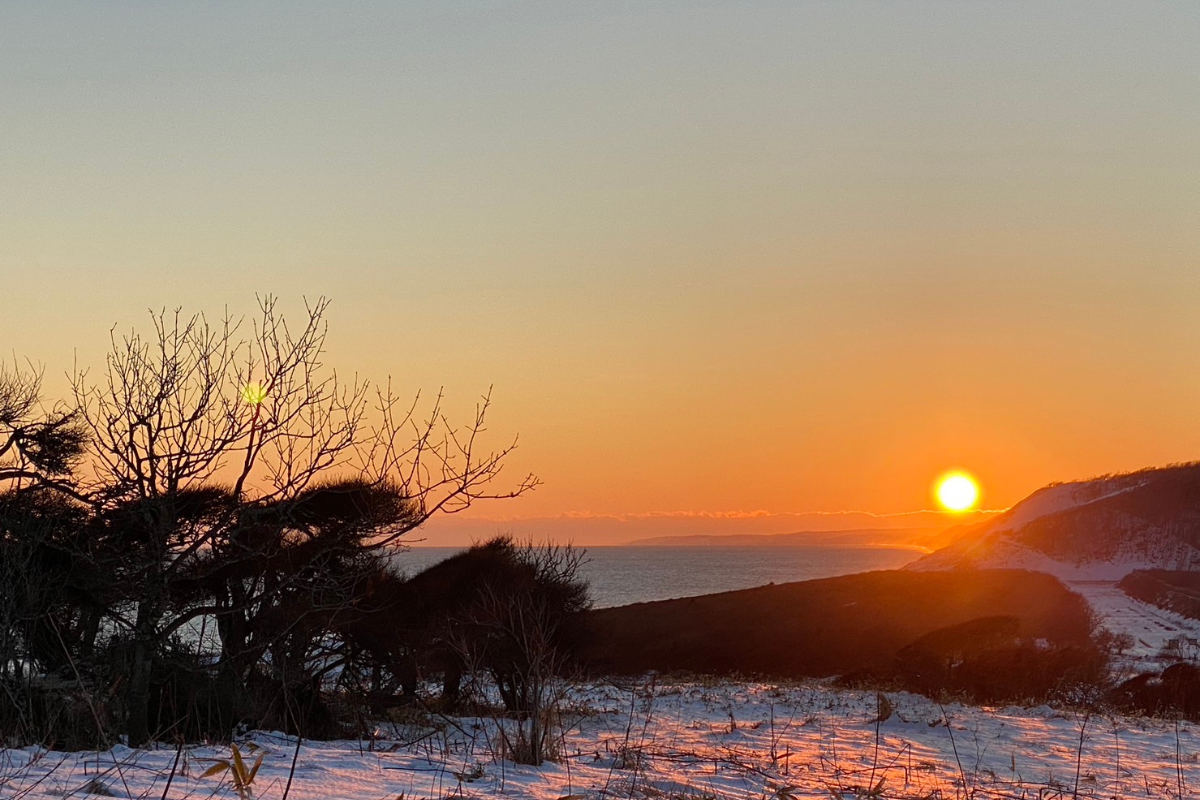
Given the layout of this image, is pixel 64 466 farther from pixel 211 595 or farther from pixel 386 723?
pixel 386 723

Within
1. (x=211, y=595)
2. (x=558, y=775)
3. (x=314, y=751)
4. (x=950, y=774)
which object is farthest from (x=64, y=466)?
(x=950, y=774)

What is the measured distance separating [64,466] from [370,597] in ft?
16.8

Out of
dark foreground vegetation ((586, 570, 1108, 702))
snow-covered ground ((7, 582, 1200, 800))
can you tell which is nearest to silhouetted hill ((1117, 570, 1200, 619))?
dark foreground vegetation ((586, 570, 1108, 702))

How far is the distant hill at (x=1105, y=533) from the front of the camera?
85375 millimetres

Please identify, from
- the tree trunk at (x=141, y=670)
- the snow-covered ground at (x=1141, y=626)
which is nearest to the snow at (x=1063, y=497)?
the snow-covered ground at (x=1141, y=626)

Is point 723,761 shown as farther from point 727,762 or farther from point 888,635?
point 888,635

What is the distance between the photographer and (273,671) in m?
13.6

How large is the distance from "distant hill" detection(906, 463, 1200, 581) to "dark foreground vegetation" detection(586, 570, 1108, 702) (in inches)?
637

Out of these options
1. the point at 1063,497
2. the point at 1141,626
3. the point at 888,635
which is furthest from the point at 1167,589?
the point at 1063,497

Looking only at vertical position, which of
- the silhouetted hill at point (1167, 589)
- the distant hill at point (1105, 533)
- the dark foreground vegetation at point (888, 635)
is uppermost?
the distant hill at point (1105, 533)

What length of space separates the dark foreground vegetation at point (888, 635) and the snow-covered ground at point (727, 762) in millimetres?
8010

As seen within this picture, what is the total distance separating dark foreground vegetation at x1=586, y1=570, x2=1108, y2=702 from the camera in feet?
78.9

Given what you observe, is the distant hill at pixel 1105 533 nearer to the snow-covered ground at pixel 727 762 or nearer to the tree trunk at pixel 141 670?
the snow-covered ground at pixel 727 762

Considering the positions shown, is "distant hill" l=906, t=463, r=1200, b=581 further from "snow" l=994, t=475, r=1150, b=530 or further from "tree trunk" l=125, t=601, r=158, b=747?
"tree trunk" l=125, t=601, r=158, b=747
